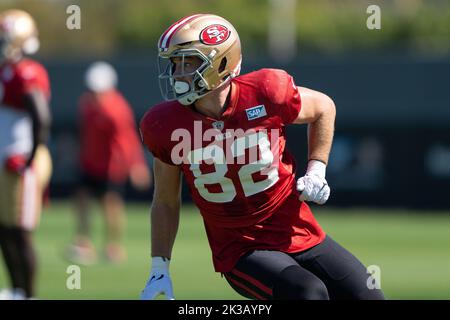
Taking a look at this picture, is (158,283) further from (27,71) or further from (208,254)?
(208,254)

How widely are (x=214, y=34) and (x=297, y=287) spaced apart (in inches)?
53.4

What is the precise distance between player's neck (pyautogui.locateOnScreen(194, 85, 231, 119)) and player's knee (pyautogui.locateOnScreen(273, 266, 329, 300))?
897mm

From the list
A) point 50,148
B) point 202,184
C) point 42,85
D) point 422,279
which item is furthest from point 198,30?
point 50,148

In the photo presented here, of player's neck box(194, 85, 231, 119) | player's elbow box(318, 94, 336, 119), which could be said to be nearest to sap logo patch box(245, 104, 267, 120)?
player's neck box(194, 85, 231, 119)

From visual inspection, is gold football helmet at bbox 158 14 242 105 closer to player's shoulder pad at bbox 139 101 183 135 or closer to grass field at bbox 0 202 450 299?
player's shoulder pad at bbox 139 101 183 135

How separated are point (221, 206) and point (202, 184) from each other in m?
0.15

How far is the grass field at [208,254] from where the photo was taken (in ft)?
31.1

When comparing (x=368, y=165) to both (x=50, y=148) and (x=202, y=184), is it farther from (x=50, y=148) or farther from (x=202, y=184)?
(x=202, y=184)

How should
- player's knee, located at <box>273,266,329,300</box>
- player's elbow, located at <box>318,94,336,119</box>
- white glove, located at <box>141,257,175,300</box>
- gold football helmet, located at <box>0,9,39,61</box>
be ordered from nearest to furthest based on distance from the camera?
1. player's knee, located at <box>273,266,329,300</box>
2. white glove, located at <box>141,257,175,300</box>
3. player's elbow, located at <box>318,94,336,119</box>
4. gold football helmet, located at <box>0,9,39,61</box>

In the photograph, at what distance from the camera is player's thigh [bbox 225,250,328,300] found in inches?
207

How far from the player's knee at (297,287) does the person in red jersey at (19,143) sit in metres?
3.26

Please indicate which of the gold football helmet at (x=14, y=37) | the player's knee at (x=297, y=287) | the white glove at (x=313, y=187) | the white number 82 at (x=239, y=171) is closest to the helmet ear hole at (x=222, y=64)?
the white number 82 at (x=239, y=171)

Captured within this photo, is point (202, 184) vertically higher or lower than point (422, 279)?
higher

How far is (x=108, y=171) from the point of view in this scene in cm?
1331
